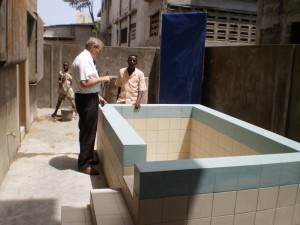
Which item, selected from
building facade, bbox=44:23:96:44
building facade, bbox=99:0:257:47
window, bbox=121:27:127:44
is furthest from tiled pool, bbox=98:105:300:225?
building facade, bbox=44:23:96:44

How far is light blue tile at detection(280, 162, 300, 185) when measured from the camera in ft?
7.95

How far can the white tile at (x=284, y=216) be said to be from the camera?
246cm

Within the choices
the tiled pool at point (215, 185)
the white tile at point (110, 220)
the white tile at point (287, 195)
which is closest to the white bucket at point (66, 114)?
the tiled pool at point (215, 185)

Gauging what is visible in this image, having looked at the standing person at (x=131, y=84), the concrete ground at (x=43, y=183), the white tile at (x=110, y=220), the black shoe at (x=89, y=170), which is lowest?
the concrete ground at (x=43, y=183)

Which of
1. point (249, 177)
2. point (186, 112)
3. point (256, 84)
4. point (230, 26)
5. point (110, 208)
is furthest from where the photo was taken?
Answer: point (230, 26)

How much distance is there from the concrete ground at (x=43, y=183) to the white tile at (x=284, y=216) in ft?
6.45

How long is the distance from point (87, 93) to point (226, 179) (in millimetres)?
2392

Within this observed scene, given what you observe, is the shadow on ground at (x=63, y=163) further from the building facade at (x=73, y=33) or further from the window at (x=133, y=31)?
the building facade at (x=73, y=33)

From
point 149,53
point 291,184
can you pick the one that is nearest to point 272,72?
point 291,184

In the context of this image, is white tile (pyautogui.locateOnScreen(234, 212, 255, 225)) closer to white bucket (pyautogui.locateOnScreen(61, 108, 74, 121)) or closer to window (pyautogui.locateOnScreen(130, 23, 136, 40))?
white bucket (pyautogui.locateOnScreen(61, 108, 74, 121))

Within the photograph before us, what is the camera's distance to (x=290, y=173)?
2443mm

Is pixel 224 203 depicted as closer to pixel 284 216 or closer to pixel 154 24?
pixel 284 216

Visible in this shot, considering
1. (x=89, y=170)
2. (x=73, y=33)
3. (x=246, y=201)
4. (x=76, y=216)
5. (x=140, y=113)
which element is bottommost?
(x=89, y=170)

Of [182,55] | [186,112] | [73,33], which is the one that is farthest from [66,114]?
[73,33]
